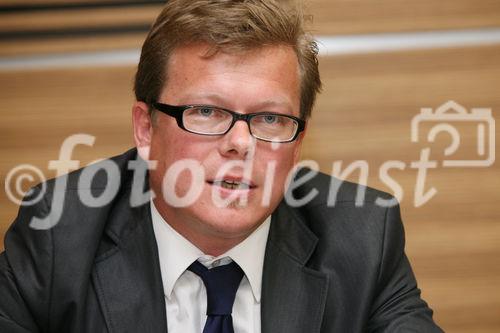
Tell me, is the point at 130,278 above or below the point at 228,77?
below

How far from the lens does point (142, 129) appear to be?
5.17ft

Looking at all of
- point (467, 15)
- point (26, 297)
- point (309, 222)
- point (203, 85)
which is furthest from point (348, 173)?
point (26, 297)

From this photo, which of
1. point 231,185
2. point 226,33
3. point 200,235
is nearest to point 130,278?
point 200,235

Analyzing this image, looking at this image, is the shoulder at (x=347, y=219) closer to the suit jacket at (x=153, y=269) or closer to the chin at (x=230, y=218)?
the suit jacket at (x=153, y=269)

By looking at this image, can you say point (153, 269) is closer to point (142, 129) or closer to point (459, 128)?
point (142, 129)

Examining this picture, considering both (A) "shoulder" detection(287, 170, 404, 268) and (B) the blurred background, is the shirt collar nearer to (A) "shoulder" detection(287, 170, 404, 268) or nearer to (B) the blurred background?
(A) "shoulder" detection(287, 170, 404, 268)

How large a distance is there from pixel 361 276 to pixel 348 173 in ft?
1.67

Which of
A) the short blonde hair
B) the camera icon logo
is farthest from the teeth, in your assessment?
the camera icon logo

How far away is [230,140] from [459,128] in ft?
2.98

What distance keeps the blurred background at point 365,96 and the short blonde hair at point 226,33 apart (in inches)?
17.0

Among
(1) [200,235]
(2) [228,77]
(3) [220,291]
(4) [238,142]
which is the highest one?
(2) [228,77]

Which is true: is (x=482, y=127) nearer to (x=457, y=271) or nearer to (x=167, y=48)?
(x=457, y=271)

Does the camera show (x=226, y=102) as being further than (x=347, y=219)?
No

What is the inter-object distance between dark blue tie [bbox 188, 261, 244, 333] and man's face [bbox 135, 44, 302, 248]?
0.33ft
